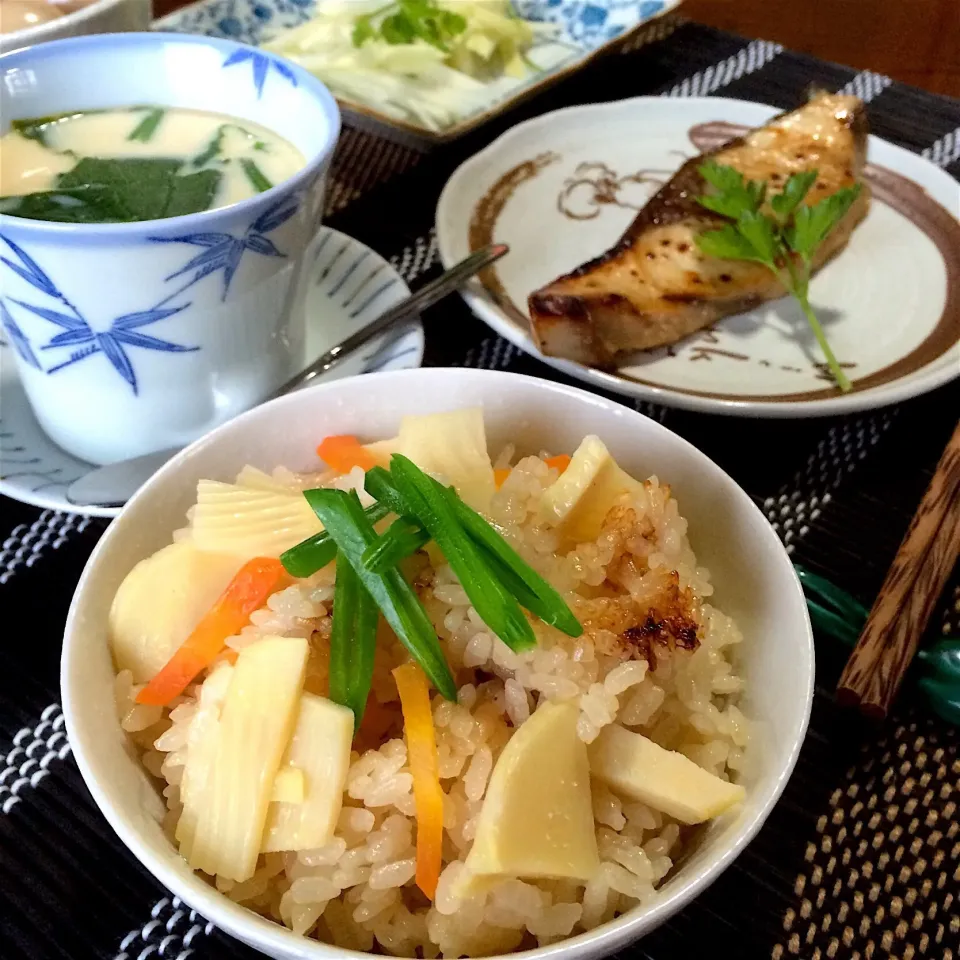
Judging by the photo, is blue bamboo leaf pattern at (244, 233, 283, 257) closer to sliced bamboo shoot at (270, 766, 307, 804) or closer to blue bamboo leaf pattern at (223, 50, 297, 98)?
blue bamboo leaf pattern at (223, 50, 297, 98)

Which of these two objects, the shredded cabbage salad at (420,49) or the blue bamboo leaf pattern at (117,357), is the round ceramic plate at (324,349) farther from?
the shredded cabbage salad at (420,49)

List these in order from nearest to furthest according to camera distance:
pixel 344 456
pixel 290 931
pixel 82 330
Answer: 1. pixel 290 931
2. pixel 344 456
3. pixel 82 330

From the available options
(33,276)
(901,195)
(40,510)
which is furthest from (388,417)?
(901,195)

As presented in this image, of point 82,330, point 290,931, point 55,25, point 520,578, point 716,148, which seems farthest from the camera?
point 716,148

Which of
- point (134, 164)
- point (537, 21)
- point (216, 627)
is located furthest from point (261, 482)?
point (537, 21)

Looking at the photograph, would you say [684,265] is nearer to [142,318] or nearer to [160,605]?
[142,318]

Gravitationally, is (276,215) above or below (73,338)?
above

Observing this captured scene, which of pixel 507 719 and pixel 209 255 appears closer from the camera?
pixel 507 719
